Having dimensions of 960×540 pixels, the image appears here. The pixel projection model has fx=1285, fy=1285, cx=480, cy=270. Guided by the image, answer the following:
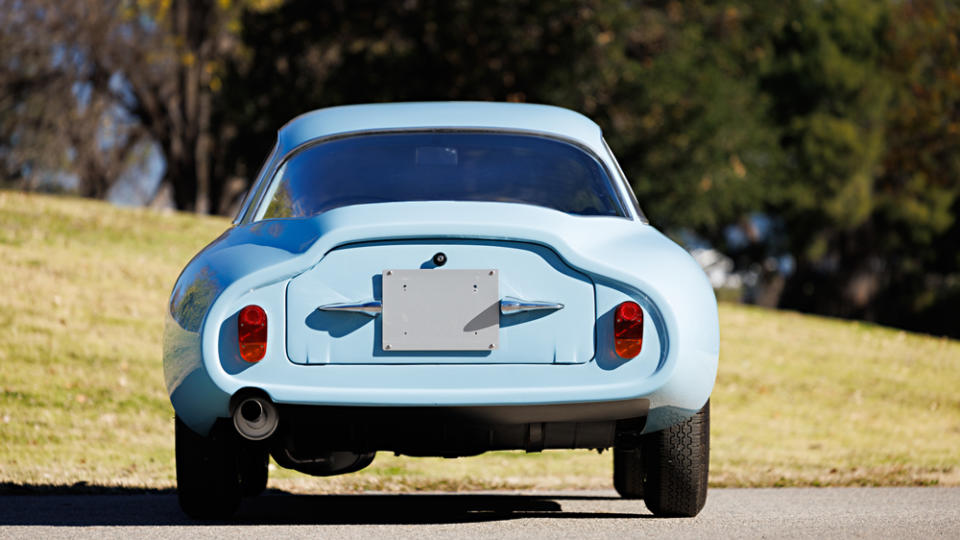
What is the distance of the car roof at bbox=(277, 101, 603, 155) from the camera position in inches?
213

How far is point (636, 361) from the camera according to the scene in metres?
4.44

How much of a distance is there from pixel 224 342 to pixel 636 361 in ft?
4.68

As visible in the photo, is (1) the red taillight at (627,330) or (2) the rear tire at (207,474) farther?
(2) the rear tire at (207,474)

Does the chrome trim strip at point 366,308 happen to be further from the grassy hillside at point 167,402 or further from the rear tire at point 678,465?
the grassy hillside at point 167,402

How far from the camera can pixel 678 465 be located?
195 inches

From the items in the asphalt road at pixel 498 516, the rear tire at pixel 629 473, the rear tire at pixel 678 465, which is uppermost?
the rear tire at pixel 678 465

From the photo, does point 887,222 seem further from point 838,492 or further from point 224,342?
point 224,342

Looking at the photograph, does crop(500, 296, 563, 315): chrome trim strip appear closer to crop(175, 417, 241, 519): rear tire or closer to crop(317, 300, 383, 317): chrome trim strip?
crop(317, 300, 383, 317): chrome trim strip

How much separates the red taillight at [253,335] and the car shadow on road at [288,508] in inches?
44.4

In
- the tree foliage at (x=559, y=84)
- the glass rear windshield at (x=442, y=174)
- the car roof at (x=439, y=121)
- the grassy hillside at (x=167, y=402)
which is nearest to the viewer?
the glass rear windshield at (x=442, y=174)

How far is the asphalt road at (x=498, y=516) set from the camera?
4.88m

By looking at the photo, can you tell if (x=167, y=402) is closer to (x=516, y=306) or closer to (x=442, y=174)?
(x=442, y=174)

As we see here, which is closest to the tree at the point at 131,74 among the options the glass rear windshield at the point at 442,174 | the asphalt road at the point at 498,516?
the asphalt road at the point at 498,516

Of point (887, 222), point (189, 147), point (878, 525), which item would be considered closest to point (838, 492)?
point (878, 525)
